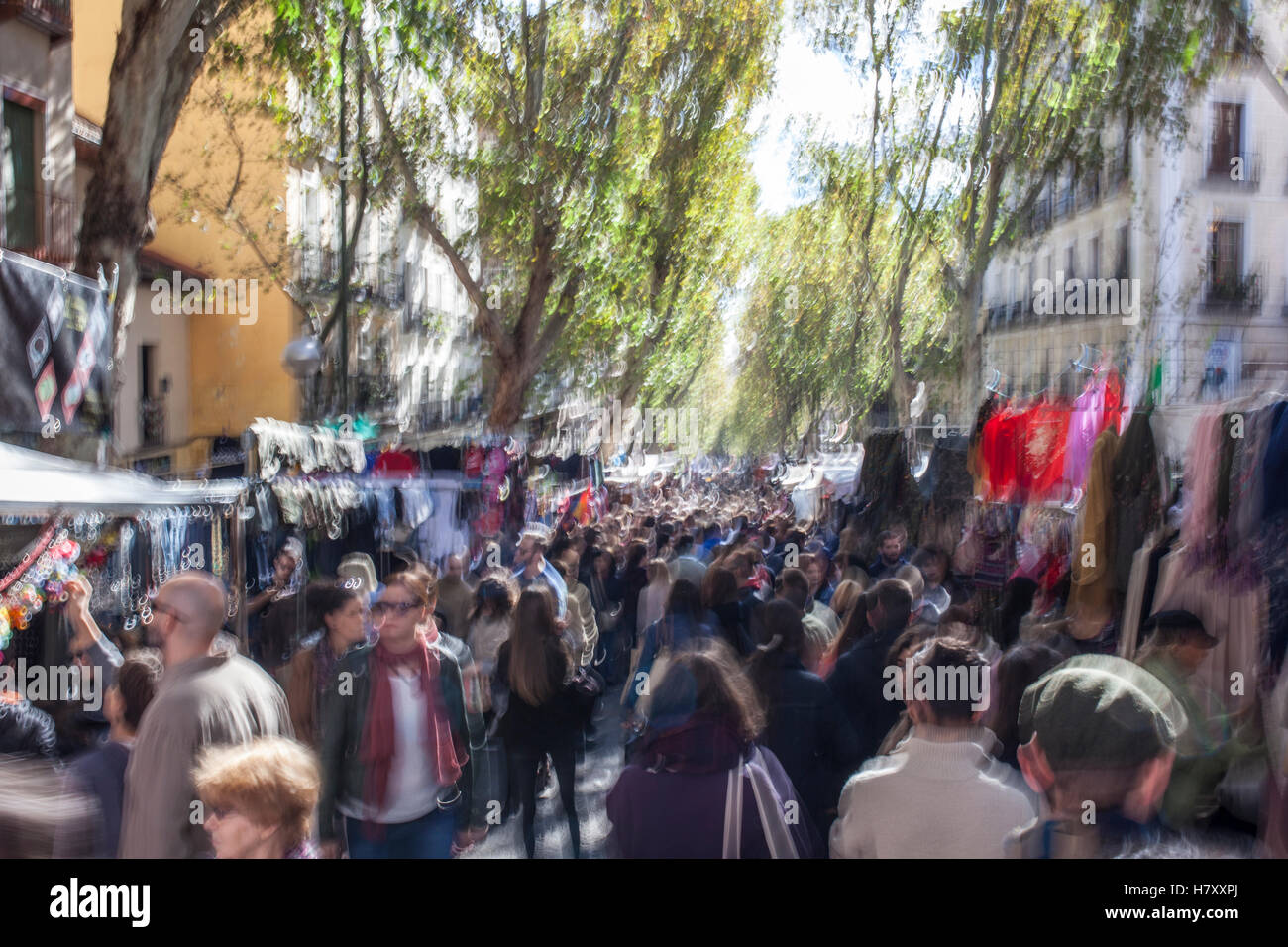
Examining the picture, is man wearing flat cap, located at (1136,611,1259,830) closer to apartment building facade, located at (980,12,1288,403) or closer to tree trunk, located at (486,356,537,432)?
apartment building facade, located at (980,12,1288,403)

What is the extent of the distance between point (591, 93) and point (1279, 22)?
249 inches

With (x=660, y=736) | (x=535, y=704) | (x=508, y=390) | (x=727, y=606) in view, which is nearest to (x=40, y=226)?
(x=535, y=704)

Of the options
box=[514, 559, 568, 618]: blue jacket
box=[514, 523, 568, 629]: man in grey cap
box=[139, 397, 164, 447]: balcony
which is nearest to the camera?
box=[514, 559, 568, 618]: blue jacket

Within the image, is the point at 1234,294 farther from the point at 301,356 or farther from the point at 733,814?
the point at 301,356

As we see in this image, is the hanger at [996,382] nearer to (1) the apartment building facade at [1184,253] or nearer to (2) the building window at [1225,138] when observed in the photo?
(1) the apartment building facade at [1184,253]

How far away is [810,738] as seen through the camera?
4.06 metres

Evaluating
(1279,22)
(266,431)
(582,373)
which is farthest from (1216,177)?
(582,373)

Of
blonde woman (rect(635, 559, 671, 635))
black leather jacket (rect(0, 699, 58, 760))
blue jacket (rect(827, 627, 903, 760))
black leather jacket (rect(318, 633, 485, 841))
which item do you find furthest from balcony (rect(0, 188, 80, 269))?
blue jacket (rect(827, 627, 903, 760))

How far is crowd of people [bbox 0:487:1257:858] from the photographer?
288cm

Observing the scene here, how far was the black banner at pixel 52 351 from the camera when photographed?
483 cm

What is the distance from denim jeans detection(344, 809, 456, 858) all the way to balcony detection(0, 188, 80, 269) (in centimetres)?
400

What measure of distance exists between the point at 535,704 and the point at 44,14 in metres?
5.23

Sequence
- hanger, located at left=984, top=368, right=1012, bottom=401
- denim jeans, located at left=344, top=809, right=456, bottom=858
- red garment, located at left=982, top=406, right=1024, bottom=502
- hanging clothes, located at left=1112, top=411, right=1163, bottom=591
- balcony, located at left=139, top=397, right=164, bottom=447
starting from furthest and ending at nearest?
balcony, located at left=139, top=397, right=164, bottom=447, hanger, located at left=984, top=368, right=1012, bottom=401, red garment, located at left=982, top=406, right=1024, bottom=502, hanging clothes, located at left=1112, top=411, right=1163, bottom=591, denim jeans, located at left=344, top=809, right=456, bottom=858

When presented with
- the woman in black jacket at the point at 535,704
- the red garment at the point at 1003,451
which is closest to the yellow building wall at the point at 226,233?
the woman in black jacket at the point at 535,704
